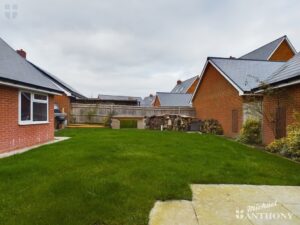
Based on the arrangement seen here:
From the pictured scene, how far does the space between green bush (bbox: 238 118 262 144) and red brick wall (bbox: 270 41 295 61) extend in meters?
14.8

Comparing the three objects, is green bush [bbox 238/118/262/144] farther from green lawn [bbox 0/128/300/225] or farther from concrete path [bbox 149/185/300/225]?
concrete path [bbox 149/185/300/225]

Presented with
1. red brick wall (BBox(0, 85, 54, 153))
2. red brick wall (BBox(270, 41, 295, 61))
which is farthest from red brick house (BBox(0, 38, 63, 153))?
red brick wall (BBox(270, 41, 295, 61))

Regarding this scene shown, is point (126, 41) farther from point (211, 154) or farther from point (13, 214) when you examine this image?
point (13, 214)

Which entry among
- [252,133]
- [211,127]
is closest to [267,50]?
[211,127]

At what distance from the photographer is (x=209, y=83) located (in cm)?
1830

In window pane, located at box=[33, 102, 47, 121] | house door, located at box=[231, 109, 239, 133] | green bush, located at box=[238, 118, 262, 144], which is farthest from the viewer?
house door, located at box=[231, 109, 239, 133]

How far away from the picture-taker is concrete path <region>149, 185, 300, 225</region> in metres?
3.22

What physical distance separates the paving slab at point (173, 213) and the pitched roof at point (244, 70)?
34.7 ft

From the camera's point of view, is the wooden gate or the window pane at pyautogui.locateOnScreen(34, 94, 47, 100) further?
the wooden gate

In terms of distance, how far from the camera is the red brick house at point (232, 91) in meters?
12.4

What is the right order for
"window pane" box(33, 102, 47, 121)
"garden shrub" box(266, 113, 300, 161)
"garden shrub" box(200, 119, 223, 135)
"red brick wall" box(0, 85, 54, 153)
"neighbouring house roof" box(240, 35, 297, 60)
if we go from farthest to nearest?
"neighbouring house roof" box(240, 35, 297, 60), "garden shrub" box(200, 119, 223, 135), "window pane" box(33, 102, 47, 121), "red brick wall" box(0, 85, 54, 153), "garden shrub" box(266, 113, 300, 161)

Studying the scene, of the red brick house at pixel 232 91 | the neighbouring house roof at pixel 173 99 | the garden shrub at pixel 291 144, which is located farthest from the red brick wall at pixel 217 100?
the neighbouring house roof at pixel 173 99

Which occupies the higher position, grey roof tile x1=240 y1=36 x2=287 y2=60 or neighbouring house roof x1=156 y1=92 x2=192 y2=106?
grey roof tile x1=240 y1=36 x2=287 y2=60

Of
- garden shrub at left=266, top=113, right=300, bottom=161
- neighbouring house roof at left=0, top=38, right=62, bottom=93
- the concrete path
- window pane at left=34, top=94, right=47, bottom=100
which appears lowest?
the concrete path
